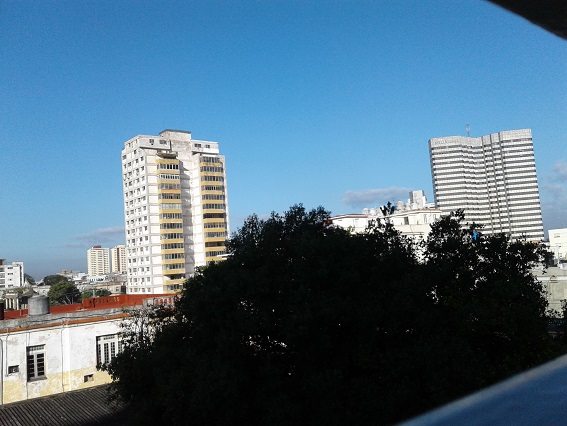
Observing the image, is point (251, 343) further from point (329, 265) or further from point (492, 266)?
point (492, 266)

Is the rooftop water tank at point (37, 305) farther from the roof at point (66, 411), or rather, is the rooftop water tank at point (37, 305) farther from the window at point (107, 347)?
the roof at point (66, 411)

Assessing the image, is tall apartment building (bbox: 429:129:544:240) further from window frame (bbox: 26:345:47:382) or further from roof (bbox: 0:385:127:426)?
window frame (bbox: 26:345:47:382)

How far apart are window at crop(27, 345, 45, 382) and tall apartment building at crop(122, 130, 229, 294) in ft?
144

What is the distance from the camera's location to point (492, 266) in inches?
399

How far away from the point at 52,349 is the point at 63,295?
54.9 meters

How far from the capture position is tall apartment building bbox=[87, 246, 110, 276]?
182 meters

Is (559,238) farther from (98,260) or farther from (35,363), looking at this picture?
(98,260)

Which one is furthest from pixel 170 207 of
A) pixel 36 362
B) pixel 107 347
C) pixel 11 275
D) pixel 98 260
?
pixel 98 260

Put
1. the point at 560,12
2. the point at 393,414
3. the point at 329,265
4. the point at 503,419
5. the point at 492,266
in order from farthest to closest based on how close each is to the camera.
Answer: the point at 492,266 < the point at 329,265 < the point at 393,414 < the point at 560,12 < the point at 503,419

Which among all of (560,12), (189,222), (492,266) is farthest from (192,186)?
(560,12)

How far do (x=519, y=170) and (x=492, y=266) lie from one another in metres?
106

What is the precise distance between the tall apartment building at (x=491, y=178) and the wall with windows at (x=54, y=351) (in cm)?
9617

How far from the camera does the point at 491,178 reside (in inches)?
4232

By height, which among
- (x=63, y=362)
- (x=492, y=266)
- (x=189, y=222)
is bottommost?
(x=63, y=362)
